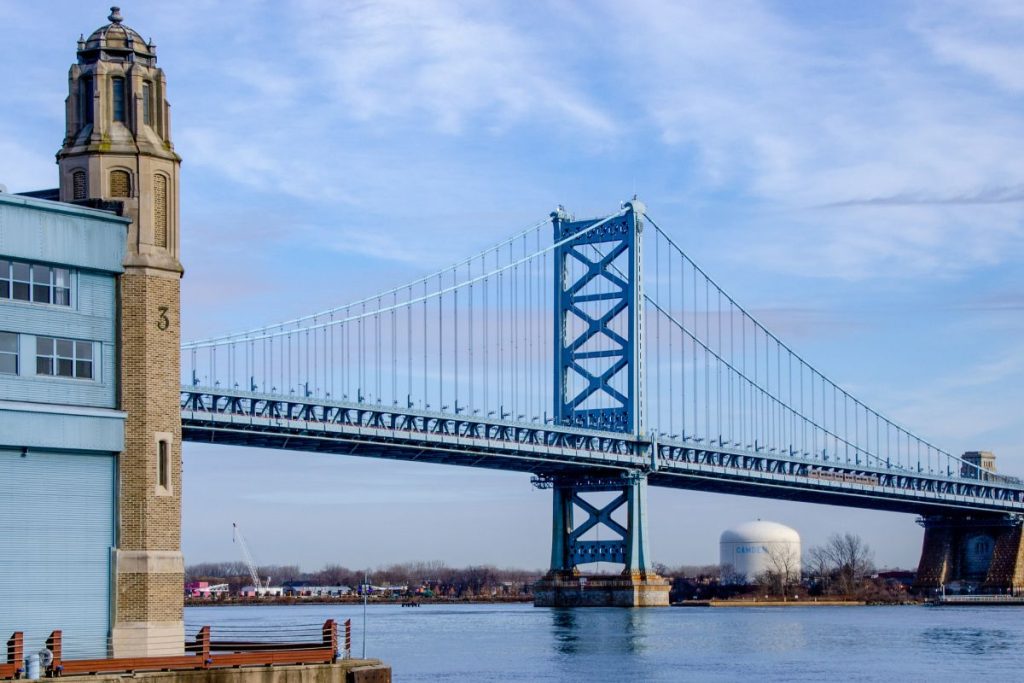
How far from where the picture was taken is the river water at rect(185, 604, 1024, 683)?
46.4 m

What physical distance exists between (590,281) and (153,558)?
7359 centimetres

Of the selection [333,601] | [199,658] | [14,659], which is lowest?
[333,601]

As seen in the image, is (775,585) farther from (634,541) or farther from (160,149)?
(160,149)

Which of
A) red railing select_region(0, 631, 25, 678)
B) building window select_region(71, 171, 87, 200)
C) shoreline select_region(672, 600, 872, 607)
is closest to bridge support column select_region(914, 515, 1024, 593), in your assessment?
shoreline select_region(672, 600, 872, 607)

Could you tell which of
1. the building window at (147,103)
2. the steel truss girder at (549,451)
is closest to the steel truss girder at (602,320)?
the steel truss girder at (549,451)

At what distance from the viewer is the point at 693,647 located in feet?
190

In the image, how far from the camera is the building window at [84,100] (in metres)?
32.0

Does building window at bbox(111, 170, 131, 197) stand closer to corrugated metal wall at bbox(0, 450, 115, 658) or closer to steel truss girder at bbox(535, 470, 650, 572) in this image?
corrugated metal wall at bbox(0, 450, 115, 658)

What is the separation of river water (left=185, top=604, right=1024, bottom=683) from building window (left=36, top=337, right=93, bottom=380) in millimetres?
5785

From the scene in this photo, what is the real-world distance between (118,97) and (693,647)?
3206 centimetres

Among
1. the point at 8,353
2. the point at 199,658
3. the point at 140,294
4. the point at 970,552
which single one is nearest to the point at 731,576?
the point at 970,552

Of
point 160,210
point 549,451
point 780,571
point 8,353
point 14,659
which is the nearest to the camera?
point 14,659

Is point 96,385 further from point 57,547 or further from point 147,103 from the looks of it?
point 147,103

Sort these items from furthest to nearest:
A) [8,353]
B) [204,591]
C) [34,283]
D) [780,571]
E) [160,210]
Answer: [204,591] → [780,571] → [160,210] → [34,283] → [8,353]
